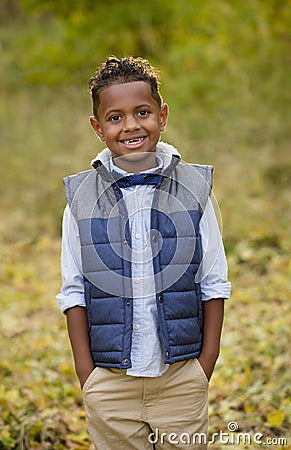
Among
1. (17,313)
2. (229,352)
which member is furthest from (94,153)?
(229,352)

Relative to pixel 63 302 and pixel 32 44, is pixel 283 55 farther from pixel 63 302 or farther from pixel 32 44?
pixel 63 302

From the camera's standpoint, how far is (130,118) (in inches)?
90.3

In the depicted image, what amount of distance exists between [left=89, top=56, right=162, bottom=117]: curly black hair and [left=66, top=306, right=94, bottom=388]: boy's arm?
2.24 feet

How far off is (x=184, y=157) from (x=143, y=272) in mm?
5094

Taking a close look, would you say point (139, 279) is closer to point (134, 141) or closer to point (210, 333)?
point (210, 333)

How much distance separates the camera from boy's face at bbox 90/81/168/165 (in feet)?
7.54

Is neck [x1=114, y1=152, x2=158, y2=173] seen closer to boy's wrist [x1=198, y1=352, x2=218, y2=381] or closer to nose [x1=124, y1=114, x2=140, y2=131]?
nose [x1=124, y1=114, x2=140, y2=131]

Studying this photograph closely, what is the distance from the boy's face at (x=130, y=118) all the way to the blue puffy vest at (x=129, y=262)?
0.33ft


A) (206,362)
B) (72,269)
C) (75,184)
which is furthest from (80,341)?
(75,184)

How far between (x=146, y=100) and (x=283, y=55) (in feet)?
20.1

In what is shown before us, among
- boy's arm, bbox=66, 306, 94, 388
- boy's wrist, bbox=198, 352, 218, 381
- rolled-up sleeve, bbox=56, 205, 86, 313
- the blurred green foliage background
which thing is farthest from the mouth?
the blurred green foliage background

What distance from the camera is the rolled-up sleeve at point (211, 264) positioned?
2357 millimetres

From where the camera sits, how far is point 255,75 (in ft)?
26.5

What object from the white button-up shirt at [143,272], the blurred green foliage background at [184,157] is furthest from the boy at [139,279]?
the blurred green foliage background at [184,157]
